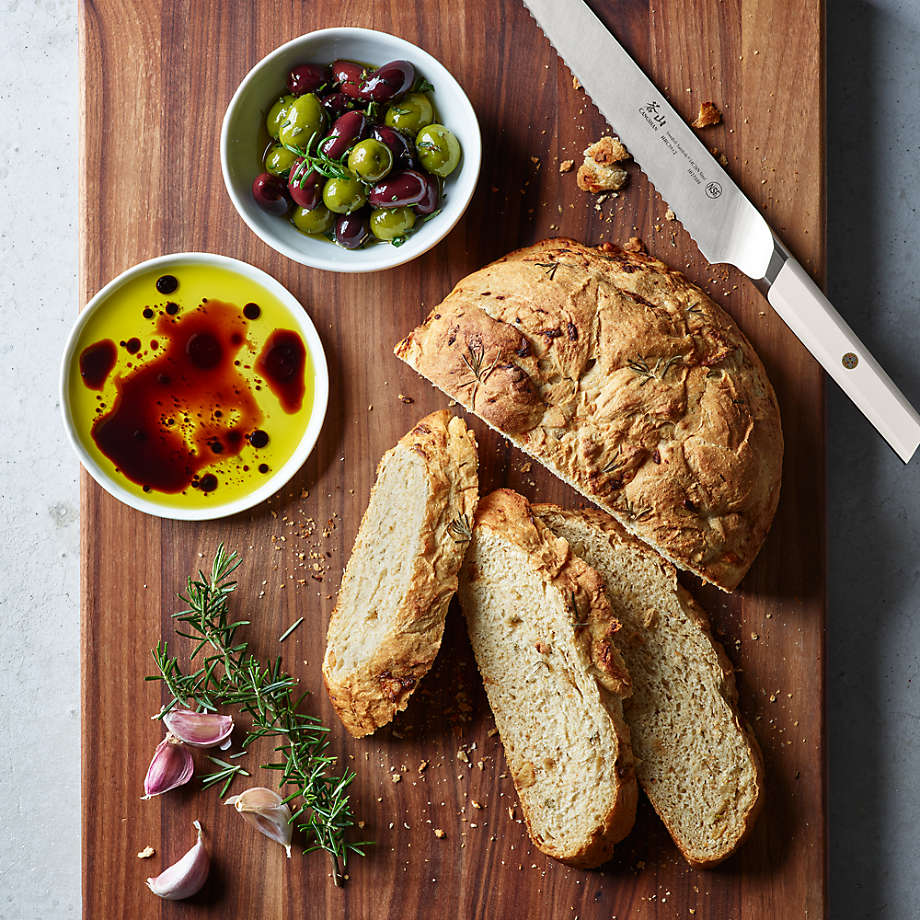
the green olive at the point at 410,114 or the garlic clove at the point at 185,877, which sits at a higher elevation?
the green olive at the point at 410,114

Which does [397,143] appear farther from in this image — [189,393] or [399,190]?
[189,393]

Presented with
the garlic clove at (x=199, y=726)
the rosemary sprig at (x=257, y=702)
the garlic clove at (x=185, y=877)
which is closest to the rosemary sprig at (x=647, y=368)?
the rosemary sprig at (x=257, y=702)

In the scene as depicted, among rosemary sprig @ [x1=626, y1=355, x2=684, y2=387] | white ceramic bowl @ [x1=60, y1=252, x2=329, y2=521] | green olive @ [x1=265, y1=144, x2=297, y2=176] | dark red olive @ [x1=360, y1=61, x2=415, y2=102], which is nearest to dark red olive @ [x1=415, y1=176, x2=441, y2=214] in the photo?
dark red olive @ [x1=360, y1=61, x2=415, y2=102]

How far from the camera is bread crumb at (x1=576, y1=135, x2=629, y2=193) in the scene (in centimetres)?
245

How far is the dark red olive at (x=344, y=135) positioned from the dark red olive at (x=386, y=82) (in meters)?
0.08

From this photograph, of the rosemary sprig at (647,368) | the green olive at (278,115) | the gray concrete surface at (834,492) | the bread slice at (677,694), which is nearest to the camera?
the rosemary sprig at (647,368)

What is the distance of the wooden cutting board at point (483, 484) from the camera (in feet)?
8.13

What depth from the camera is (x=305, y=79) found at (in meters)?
2.29

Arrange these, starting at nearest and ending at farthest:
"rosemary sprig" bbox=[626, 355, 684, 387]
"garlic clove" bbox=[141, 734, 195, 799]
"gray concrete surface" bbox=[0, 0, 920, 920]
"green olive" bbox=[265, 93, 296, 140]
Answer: "rosemary sprig" bbox=[626, 355, 684, 387] → "green olive" bbox=[265, 93, 296, 140] → "garlic clove" bbox=[141, 734, 195, 799] → "gray concrete surface" bbox=[0, 0, 920, 920]

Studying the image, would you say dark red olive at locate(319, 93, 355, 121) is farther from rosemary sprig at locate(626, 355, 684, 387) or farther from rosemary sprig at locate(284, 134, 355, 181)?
rosemary sprig at locate(626, 355, 684, 387)

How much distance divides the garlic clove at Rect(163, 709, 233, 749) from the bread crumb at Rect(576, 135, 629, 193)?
196cm

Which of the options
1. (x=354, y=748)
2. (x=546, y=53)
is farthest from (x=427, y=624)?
(x=546, y=53)

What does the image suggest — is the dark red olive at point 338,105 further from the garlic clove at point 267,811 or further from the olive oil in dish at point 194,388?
the garlic clove at point 267,811

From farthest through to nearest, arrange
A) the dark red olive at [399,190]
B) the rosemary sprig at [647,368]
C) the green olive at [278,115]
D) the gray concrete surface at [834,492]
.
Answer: the gray concrete surface at [834,492]
the green olive at [278,115]
the dark red olive at [399,190]
the rosemary sprig at [647,368]
